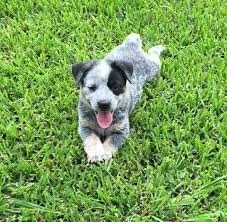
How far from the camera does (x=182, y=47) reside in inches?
239

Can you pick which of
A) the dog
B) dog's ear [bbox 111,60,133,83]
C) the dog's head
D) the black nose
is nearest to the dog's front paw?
the dog

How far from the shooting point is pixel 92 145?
4.72 m

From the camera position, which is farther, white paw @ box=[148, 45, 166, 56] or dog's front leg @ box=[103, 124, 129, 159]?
white paw @ box=[148, 45, 166, 56]

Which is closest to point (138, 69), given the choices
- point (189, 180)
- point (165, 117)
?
point (165, 117)

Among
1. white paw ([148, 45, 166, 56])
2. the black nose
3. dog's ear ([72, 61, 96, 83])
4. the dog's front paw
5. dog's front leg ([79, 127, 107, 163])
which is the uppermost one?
dog's ear ([72, 61, 96, 83])

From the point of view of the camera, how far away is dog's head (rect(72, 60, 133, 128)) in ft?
15.0

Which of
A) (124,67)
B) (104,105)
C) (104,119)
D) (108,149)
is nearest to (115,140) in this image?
(108,149)

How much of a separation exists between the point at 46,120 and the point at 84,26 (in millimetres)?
1571

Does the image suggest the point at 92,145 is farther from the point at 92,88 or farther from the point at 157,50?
the point at 157,50

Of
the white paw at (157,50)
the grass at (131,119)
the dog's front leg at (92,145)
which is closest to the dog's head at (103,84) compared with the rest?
the dog's front leg at (92,145)

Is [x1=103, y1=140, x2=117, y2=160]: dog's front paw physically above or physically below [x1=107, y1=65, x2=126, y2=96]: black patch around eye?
below

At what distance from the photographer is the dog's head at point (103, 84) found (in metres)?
4.59

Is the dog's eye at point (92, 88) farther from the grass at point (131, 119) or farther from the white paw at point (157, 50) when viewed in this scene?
A: the white paw at point (157, 50)

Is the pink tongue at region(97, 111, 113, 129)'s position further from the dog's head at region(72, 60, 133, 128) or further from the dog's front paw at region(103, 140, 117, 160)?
the dog's front paw at region(103, 140, 117, 160)
